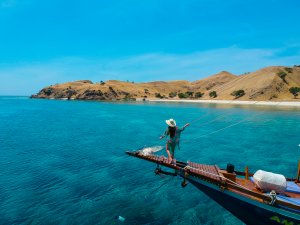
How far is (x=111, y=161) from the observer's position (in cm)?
2745

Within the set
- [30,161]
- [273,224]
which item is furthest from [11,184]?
[273,224]

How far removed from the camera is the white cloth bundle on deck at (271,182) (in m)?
12.0

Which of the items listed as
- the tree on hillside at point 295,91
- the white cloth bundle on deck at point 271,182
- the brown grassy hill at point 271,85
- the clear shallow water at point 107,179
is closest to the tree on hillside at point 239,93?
the brown grassy hill at point 271,85

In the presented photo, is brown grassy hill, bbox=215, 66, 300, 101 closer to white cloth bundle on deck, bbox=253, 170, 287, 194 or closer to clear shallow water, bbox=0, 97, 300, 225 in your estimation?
clear shallow water, bbox=0, 97, 300, 225

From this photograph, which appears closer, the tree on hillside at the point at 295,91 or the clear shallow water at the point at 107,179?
the clear shallow water at the point at 107,179

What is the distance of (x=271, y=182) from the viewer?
12023 millimetres

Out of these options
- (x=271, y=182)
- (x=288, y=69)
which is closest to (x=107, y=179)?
(x=271, y=182)

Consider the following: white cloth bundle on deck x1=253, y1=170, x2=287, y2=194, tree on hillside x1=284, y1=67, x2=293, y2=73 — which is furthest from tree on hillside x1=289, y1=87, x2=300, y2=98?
white cloth bundle on deck x1=253, y1=170, x2=287, y2=194

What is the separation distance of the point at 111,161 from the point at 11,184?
978 cm

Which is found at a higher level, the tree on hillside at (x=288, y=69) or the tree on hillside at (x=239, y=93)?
the tree on hillside at (x=288, y=69)

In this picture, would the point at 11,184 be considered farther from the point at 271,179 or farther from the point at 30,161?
the point at 271,179

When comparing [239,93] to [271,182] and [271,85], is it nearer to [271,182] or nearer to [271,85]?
[271,85]

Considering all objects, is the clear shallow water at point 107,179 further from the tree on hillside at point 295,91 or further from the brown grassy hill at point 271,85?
the tree on hillside at point 295,91

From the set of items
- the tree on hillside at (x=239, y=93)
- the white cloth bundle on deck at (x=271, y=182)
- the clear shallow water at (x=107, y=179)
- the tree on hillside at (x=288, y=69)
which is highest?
the tree on hillside at (x=288, y=69)
